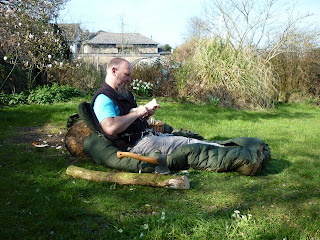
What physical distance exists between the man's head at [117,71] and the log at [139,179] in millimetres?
1048

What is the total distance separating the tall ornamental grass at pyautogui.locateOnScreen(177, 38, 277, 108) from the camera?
9.98 meters

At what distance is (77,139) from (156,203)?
175 centimetres

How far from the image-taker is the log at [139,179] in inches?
129

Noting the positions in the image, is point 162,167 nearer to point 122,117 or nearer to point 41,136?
point 122,117

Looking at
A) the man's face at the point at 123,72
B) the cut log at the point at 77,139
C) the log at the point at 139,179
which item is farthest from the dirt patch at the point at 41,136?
the man's face at the point at 123,72

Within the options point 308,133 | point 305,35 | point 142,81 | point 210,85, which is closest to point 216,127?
point 308,133

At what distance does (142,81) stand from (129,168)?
802cm

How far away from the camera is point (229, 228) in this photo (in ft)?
7.86

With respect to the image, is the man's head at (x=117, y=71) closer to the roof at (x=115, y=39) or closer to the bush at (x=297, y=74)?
the bush at (x=297, y=74)

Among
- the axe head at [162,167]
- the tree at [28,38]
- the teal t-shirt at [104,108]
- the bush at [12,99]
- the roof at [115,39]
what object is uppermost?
the roof at [115,39]

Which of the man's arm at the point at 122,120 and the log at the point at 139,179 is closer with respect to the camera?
the log at the point at 139,179

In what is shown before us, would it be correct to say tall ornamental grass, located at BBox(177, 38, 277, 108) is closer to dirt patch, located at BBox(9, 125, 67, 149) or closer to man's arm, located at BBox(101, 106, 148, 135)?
dirt patch, located at BBox(9, 125, 67, 149)

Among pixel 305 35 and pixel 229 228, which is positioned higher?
pixel 305 35

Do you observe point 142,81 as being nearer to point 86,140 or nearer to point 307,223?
Result: point 86,140
